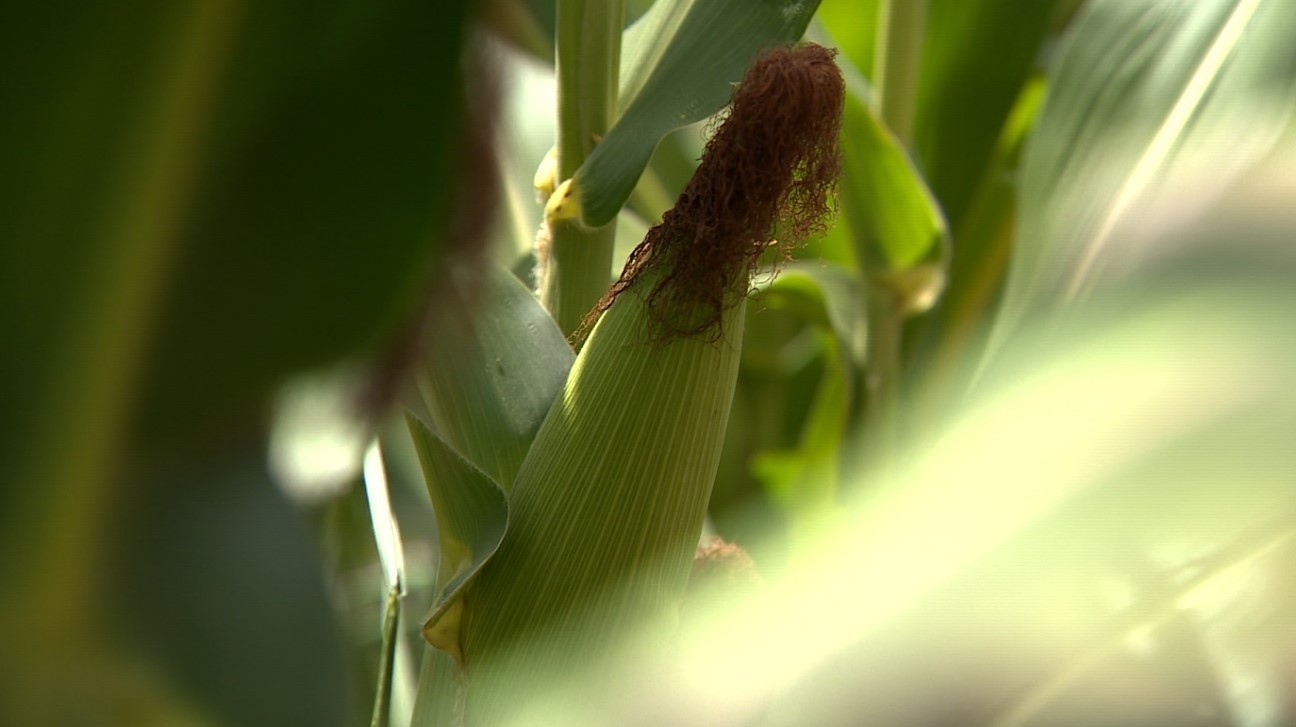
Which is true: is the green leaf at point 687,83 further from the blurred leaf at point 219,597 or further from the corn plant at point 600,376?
the blurred leaf at point 219,597

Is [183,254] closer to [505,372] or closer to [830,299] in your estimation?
[505,372]

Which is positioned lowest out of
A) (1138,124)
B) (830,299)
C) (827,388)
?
(827,388)

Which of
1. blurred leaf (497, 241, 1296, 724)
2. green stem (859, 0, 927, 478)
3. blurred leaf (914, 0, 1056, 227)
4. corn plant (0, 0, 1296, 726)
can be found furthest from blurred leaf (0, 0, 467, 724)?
blurred leaf (914, 0, 1056, 227)

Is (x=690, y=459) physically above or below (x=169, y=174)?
below

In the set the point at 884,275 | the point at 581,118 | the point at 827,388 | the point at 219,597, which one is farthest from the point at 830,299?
the point at 219,597

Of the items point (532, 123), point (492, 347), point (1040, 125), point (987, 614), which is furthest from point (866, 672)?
point (532, 123)

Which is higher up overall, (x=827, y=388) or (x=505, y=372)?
(x=505, y=372)

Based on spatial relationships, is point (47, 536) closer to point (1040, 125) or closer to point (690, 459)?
point (690, 459)
